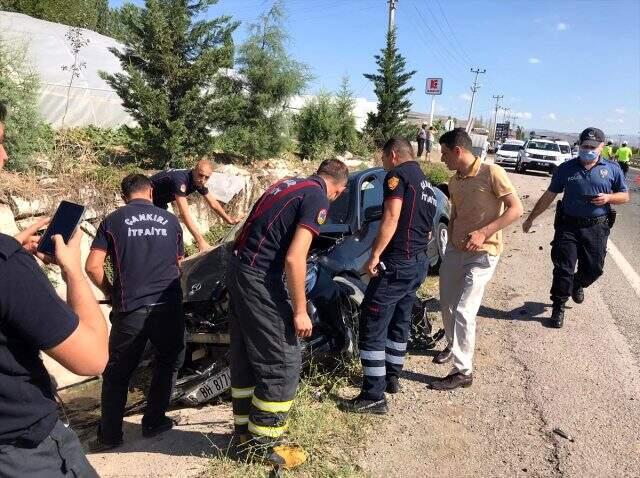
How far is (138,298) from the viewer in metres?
3.38

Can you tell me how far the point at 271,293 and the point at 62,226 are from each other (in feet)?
4.41

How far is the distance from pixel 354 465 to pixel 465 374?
1.42 m

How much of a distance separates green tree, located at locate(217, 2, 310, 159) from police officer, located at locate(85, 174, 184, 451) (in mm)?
8204

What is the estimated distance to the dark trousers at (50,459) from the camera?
1.50 metres

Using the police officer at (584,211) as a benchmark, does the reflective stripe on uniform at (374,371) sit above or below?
below

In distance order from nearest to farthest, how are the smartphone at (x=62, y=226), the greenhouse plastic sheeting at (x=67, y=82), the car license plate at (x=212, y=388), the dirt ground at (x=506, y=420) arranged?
1. the smartphone at (x=62, y=226)
2. the dirt ground at (x=506, y=420)
3. the car license plate at (x=212, y=388)
4. the greenhouse plastic sheeting at (x=67, y=82)

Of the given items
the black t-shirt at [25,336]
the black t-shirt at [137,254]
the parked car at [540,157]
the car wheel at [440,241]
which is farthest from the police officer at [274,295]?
the parked car at [540,157]

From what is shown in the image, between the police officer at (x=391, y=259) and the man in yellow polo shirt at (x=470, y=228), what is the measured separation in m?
0.46

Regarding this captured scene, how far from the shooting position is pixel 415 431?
3.53 m

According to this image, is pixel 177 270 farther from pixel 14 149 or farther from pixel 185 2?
pixel 185 2

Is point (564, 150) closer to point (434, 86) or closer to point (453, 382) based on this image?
point (434, 86)

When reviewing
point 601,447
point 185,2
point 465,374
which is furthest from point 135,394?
point 185,2

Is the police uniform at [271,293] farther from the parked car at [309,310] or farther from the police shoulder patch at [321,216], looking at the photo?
the parked car at [309,310]

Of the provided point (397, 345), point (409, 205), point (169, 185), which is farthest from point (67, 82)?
point (397, 345)
